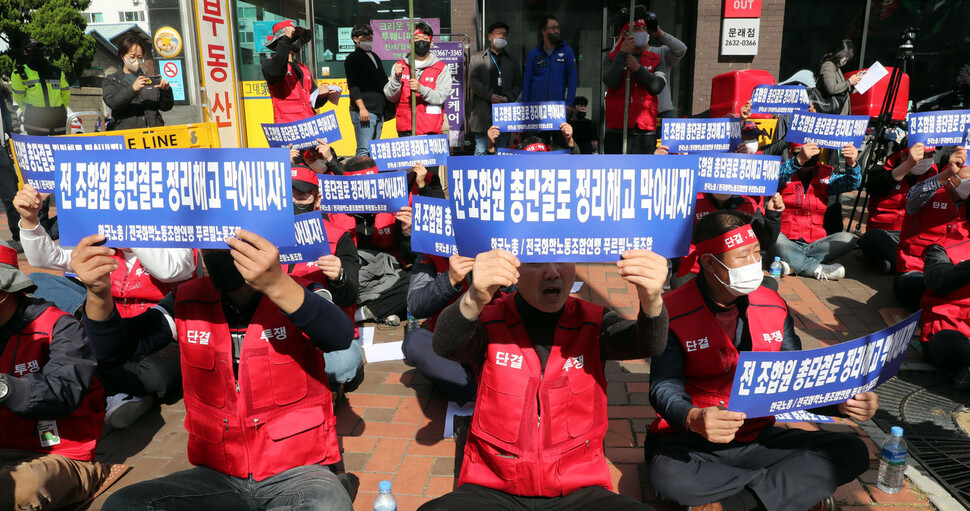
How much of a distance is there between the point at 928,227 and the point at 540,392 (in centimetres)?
488

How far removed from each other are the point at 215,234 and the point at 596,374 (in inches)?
61.7

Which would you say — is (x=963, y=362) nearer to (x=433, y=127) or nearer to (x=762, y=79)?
(x=433, y=127)

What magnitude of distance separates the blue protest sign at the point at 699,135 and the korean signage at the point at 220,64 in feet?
20.5

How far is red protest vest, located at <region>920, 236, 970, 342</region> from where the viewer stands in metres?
4.72

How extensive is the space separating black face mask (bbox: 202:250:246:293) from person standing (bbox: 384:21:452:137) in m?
6.32

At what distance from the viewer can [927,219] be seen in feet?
18.7

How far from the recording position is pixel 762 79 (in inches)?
454

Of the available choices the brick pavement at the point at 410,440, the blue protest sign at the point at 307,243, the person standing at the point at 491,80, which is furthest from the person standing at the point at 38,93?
the blue protest sign at the point at 307,243

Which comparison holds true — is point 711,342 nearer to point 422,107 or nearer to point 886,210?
point 886,210

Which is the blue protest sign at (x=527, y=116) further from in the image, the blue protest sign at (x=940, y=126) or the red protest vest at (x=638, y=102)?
the blue protest sign at (x=940, y=126)

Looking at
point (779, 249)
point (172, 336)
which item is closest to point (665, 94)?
point (779, 249)

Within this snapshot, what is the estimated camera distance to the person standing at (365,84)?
30.5ft

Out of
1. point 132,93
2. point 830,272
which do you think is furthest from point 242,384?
point 830,272

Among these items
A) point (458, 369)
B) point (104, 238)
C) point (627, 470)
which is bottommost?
point (627, 470)
